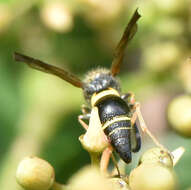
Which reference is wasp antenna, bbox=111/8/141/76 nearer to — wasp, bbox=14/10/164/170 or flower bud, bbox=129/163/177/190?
wasp, bbox=14/10/164/170

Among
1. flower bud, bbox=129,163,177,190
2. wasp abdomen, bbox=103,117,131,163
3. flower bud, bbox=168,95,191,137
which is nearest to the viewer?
flower bud, bbox=129,163,177,190

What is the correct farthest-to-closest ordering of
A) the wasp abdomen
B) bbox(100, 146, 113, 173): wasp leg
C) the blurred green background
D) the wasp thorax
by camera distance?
the blurred green background < the wasp thorax < the wasp abdomen < bbox(100, 146, 113, 173): wasp leg

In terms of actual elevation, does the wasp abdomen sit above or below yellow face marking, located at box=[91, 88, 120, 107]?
below

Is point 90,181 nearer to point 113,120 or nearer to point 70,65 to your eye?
point 113,120

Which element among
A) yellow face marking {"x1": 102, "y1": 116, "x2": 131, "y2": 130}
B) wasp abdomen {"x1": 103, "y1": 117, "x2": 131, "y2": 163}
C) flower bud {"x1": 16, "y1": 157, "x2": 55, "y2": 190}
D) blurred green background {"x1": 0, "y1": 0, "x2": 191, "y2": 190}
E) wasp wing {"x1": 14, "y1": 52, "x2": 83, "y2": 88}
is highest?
blurred green background {"x1": 0, "y1": 0, "x2": 191, "y2": 190}

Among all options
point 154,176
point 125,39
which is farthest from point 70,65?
point 154,176

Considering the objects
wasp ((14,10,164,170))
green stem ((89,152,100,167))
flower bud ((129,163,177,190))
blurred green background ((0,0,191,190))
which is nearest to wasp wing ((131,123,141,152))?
wasp ((14,10,164,170))

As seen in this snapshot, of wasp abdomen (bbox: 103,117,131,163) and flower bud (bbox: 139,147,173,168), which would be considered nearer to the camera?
flower bud (bbox: 139,147,173,168)
